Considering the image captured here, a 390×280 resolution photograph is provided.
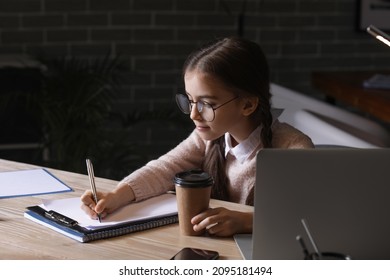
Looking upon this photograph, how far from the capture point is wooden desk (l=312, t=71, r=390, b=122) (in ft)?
12.1

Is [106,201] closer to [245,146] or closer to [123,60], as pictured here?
[245,146]

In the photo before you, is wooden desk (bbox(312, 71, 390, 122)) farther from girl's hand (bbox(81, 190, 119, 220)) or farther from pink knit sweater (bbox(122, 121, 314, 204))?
girl's hand (bbox(81, 190, 119, 220))

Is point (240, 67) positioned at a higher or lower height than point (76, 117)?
higher

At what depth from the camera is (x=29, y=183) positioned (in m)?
2.17

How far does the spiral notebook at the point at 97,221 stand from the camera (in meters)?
1.80

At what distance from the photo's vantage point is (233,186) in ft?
7.04

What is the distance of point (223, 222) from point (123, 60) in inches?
106

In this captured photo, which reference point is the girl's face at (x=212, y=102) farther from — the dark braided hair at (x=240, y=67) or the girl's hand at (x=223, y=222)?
the girl's hand at (x=223, y=222)

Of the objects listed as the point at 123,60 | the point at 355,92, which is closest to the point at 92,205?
the point at 355,92

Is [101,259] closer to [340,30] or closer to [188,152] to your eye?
[188,152]

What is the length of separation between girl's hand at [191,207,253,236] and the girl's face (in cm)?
23

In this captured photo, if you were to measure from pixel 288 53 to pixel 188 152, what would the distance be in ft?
8.78

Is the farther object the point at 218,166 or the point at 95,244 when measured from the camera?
the point at 218,166

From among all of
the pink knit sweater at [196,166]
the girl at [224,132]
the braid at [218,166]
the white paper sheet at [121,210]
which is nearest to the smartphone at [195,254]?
the girl at [224,132]
